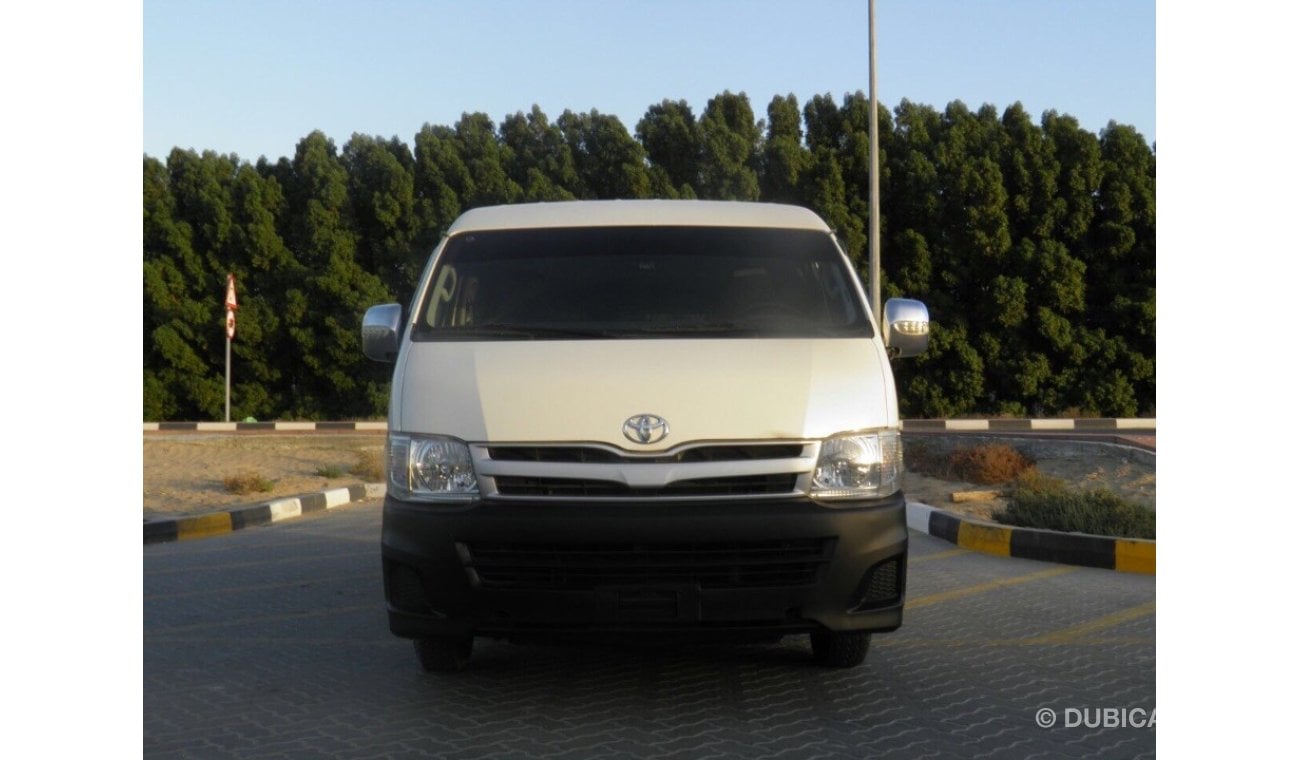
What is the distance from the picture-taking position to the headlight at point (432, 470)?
16.9 ft

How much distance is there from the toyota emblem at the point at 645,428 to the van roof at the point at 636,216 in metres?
1.44

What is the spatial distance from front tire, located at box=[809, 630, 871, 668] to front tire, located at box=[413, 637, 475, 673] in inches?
57.2

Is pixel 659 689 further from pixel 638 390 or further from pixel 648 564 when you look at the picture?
pixel 638 390

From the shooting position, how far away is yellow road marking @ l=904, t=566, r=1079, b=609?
7879 mm

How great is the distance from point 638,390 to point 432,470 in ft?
2.65

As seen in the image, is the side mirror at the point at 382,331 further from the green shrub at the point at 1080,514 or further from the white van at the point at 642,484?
the green shrub at the point at 1080,514

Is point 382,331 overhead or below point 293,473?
overhead

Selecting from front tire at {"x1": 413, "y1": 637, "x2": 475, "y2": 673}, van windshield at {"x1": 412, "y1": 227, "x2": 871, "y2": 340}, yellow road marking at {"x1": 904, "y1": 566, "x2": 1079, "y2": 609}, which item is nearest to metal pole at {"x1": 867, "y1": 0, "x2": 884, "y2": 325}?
yellow road marking at {"x1": 904, "y1": 566, "x2": 1079, "y2": 609}

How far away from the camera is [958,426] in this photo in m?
27.0

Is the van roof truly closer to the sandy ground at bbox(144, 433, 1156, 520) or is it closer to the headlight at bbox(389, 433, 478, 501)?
the headlight at bbox(389, 433, 478, 501)

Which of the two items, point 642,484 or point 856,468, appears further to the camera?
point 856,468

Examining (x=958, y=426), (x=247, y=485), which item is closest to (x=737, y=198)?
(x=958, y=426)
